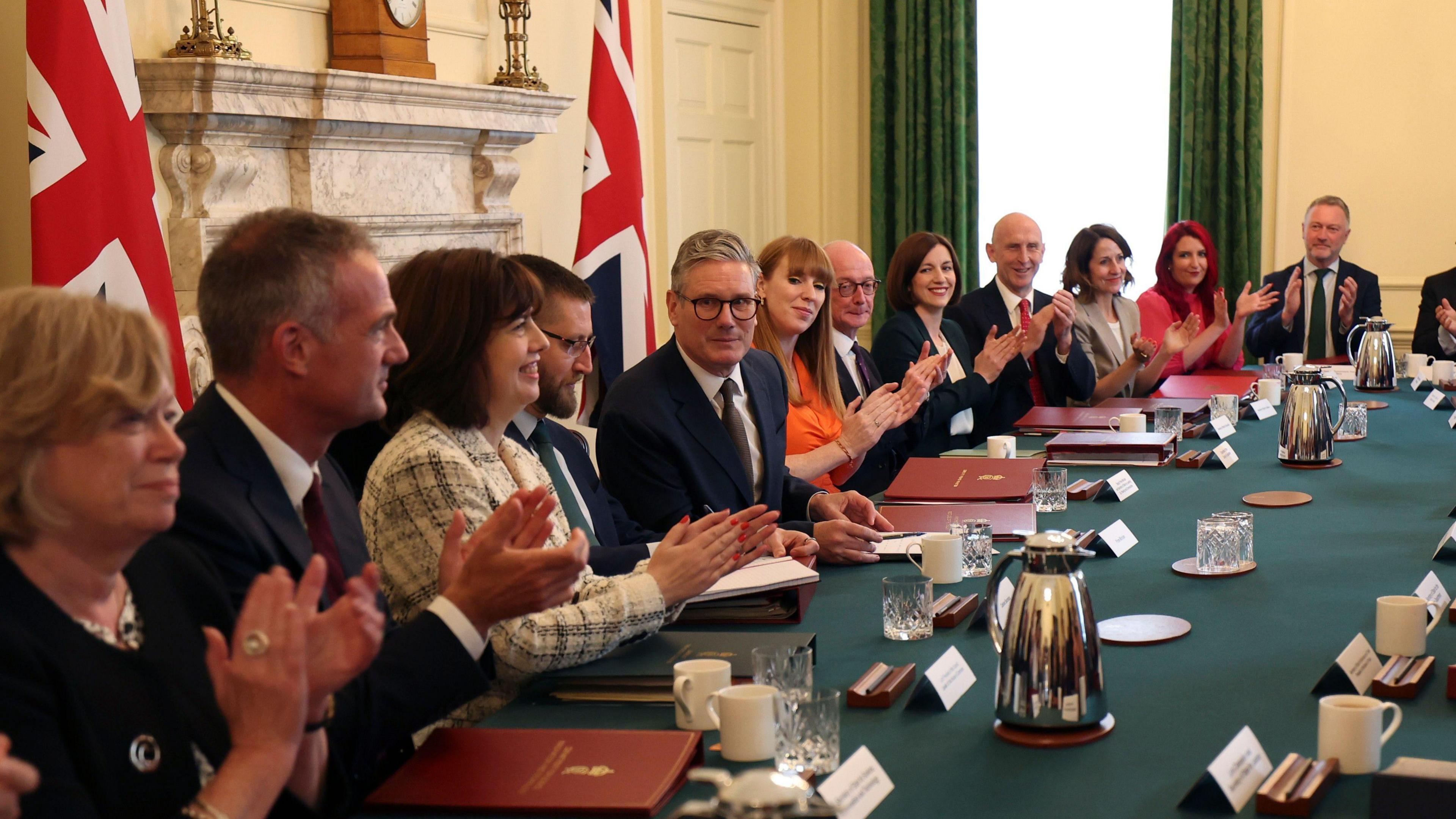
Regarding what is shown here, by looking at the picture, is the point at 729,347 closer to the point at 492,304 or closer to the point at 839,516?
the point at 839,516

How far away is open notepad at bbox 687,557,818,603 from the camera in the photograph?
217 centimetres

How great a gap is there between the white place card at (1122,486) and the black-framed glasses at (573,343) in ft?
4.26

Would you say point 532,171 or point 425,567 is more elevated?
point 532,171

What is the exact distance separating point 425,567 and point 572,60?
4.38m

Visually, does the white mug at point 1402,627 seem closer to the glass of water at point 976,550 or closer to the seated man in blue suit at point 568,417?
the glass of water at point 976,550

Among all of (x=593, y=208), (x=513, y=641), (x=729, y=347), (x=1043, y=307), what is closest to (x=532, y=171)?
(x=593, y=208)

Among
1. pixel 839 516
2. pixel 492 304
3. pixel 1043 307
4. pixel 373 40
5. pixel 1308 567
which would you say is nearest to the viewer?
pixel 492 304

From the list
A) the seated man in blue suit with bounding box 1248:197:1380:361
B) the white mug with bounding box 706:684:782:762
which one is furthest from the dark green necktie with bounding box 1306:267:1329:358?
the white mug with bounding box 706:684:782:762

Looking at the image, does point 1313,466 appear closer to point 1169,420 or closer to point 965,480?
point 1169,420

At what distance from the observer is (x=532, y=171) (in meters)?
5.64

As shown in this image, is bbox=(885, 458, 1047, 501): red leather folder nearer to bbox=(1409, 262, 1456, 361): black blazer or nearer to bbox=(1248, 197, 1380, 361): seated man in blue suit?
bbox=(1248, 197, 1380, 361): seated man in blue suit

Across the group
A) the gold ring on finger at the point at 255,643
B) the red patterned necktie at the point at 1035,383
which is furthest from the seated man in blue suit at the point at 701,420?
the red patterned necktie at the point at 1035,383

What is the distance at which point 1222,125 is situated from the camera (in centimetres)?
703

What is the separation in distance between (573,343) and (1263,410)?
2.79m
